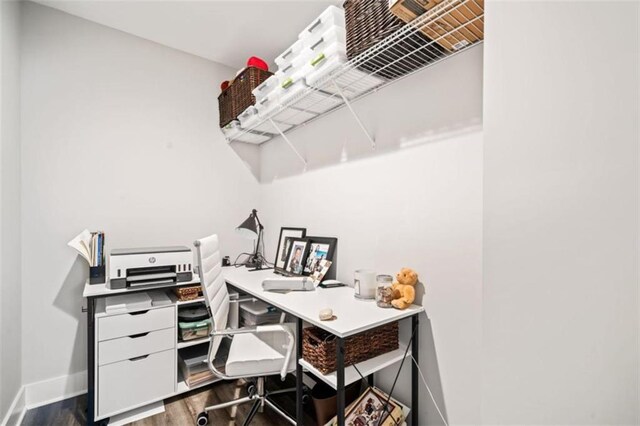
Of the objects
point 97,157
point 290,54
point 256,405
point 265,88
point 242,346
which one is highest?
point 290,54

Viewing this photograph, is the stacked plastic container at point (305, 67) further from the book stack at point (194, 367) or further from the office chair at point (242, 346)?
the book stack at point (194, 367)

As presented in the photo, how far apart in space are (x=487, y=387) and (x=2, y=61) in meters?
2.64

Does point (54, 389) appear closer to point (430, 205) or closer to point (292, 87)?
point (292, 87)

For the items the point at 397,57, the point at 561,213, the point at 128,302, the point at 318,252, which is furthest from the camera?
the point at 318,252

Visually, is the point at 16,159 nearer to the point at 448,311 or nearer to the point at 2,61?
the point at 2,61

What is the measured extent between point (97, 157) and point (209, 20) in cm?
131

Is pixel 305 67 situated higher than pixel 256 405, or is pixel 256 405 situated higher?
pixel 305 67

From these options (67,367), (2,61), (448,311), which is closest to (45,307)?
(67,367)

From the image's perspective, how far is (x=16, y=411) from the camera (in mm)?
1737

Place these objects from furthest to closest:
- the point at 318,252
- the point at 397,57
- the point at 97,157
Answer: the point at 97,157 → the point at 318,252 → the point at 397,57

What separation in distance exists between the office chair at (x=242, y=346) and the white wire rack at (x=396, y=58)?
109 centimetres

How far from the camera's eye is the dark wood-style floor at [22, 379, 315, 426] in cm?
175

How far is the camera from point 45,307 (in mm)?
1985

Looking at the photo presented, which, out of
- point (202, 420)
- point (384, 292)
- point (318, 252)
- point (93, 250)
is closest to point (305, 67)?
point (318, 252)
